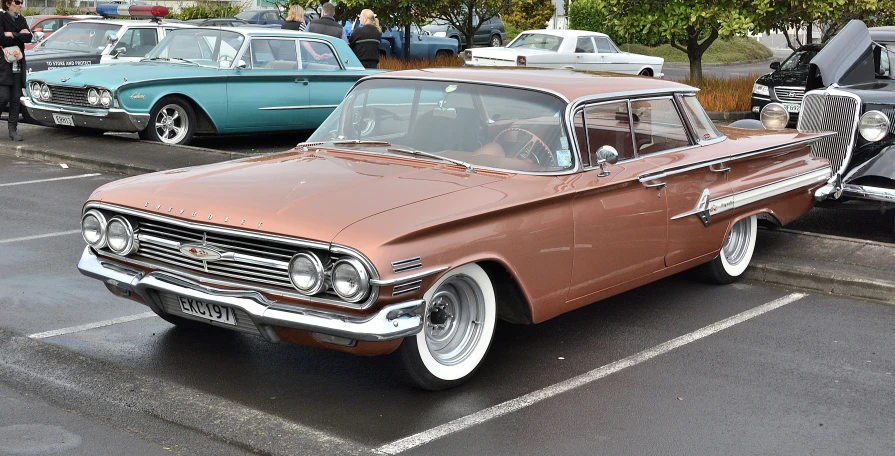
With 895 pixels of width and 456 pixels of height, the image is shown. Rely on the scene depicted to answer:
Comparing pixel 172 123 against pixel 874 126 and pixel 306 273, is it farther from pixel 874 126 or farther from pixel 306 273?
pixel 306 273

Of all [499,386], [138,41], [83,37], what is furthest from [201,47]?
[499,386]

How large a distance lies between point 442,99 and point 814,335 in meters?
2.60

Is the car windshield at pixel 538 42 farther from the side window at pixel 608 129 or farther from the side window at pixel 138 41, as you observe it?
the side window at pixel 608 129

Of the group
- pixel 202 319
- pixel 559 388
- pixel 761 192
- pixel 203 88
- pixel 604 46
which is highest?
pixel 604 46

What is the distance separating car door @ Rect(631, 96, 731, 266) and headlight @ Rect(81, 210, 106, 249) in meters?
2.93

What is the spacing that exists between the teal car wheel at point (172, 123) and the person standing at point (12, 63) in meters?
1.72

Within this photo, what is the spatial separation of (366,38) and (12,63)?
5.13m

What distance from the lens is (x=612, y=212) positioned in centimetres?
566

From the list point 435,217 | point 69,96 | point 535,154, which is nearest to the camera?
point 435,217

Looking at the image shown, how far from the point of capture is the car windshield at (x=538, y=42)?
23.1 metres

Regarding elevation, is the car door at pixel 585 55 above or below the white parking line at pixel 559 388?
above

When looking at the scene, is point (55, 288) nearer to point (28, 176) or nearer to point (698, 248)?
A: point (698, 248)

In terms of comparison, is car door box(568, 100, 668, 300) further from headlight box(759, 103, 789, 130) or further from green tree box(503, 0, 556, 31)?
green tree box(503, 0, 556, 31)

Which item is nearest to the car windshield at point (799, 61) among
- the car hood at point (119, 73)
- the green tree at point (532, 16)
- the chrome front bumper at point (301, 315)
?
the car hood at point (119, 73)
